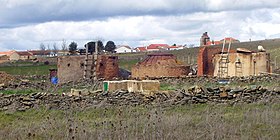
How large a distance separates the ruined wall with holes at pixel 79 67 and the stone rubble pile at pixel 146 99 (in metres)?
16.1

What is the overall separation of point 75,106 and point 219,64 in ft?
62.9

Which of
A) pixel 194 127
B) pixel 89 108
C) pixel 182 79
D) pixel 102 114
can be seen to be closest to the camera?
pixel 194 127

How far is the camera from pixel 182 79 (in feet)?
98.6

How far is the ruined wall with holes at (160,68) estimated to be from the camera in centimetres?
3666

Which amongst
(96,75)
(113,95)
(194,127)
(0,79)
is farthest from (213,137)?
(0,79)

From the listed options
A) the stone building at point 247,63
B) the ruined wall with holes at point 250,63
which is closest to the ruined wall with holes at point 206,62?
the stone building at point 247,63

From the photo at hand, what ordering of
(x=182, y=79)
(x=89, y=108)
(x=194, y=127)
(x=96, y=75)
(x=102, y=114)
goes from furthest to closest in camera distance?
(x=96, y=75) < (x=182, y=79) < (x=89, y=108) < (x=102, y=114) < (x=194, y=127)

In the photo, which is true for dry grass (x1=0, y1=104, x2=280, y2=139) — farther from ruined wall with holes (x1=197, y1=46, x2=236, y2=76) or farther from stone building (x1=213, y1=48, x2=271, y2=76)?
ruined wall with holes (x1=197, y1=46, x2=236, y2=76)

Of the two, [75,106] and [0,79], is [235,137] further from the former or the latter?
[0,79]

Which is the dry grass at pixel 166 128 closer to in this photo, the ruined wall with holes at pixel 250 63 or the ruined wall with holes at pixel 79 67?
the ruined wall with holes at pixel 250 63

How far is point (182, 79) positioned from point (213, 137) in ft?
66.7

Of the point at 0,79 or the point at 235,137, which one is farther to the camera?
the point at 0,79

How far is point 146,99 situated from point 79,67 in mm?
18129

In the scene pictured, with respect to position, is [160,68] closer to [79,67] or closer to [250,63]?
[79,67]
